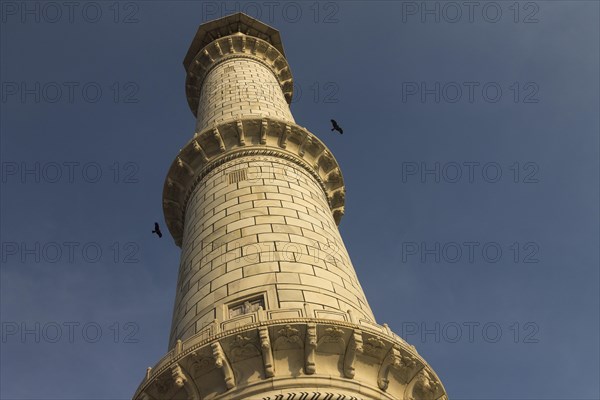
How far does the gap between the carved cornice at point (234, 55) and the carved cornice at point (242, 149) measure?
365 inches

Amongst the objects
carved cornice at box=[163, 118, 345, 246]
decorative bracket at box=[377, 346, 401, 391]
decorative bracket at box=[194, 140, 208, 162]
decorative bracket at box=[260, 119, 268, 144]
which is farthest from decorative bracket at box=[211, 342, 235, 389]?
decorative bracket at box=[260, 119, 268, 144]

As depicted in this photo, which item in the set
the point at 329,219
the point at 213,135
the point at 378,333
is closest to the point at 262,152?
the point at 213,135

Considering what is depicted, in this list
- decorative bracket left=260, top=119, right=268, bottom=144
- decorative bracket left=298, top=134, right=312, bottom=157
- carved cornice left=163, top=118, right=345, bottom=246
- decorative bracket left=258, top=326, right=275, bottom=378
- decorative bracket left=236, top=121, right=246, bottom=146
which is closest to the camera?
decorative bracket left=258, top=326, right=275, bottom=378

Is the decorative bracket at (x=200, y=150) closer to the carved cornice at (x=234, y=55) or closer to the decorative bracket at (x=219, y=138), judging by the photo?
the decorative bracket at (x=219, y=138)

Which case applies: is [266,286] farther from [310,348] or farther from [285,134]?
[285,134]

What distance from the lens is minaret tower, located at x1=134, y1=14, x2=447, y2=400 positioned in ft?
31.0

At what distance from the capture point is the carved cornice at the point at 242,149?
1630 centimetres

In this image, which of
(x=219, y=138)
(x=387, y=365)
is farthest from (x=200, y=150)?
(x=387, y=365)

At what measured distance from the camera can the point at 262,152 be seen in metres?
16.1

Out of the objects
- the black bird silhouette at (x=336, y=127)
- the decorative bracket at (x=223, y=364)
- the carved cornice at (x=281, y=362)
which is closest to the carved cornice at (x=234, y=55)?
the black bird silhouette at (x=336, y=127)

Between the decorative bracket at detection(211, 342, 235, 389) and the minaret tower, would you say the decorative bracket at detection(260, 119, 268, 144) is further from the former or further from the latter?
the decorative bracket at detection(211, 342, 235, 389)

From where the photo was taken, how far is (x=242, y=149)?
53.1ft

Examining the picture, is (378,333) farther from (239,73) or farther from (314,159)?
(239,73)

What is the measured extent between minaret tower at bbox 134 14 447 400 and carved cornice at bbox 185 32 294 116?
675 cm
